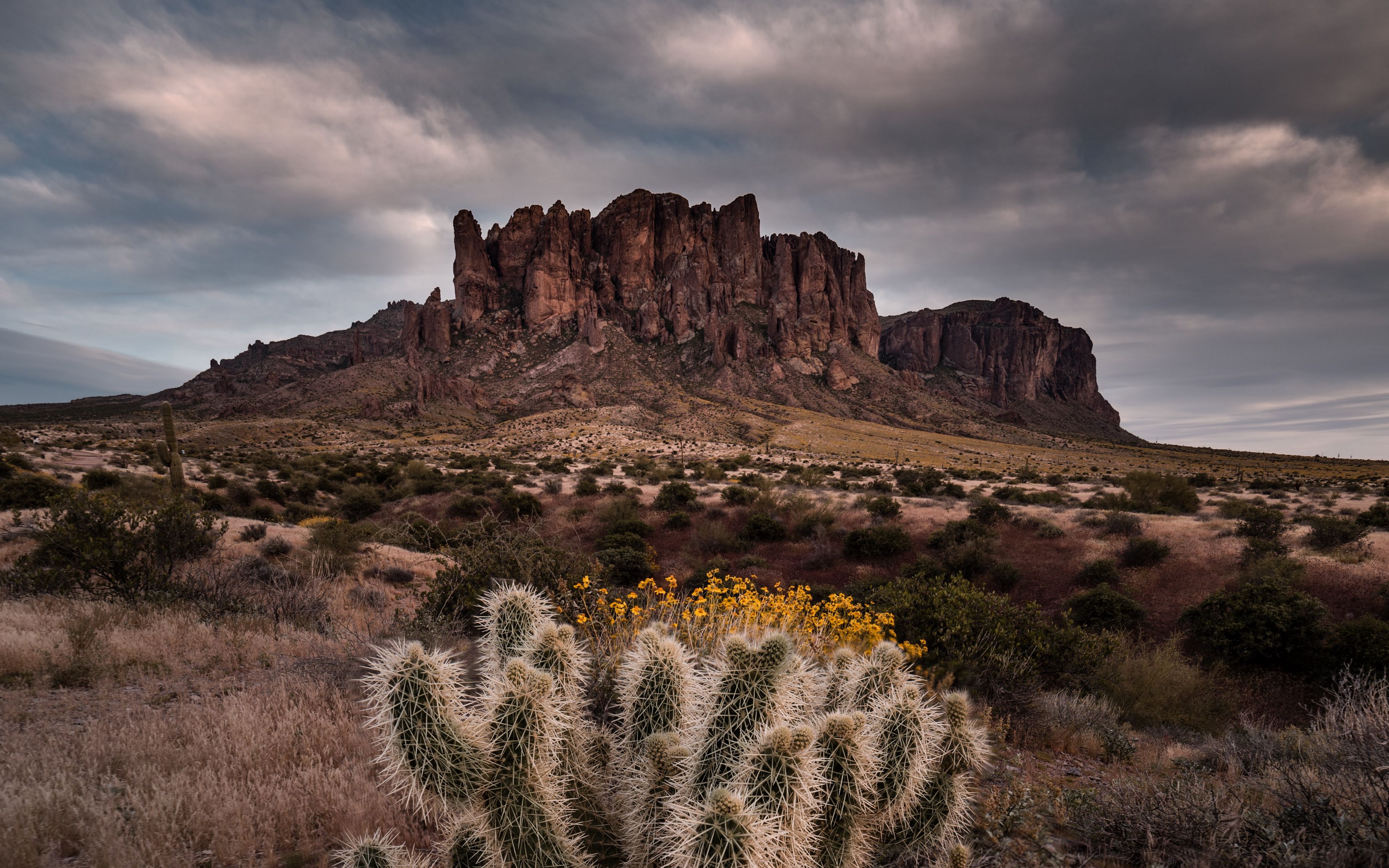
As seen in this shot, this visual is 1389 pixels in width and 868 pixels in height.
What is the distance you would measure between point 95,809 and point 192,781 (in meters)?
0.59

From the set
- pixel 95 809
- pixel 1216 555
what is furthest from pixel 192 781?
pixel 1216 555

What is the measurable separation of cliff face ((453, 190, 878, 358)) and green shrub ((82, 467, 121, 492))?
284ft

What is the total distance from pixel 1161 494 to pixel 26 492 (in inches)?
1571

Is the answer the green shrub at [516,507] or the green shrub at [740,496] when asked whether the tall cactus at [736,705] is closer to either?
the green shrub at [516,507]

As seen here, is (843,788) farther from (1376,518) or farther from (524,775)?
(1376,518)

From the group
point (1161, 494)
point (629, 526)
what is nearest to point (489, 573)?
point (629, 526)

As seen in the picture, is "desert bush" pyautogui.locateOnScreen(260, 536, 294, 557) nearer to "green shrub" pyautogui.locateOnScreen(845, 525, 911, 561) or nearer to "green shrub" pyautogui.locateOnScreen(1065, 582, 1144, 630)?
"green shrub" pyautogui.locateOnScreen(845, 525, 911, 561)

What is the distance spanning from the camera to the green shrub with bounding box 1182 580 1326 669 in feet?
34.1

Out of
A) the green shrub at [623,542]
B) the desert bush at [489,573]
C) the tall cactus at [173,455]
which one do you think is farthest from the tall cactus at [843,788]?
the tall cactus at [173,455]

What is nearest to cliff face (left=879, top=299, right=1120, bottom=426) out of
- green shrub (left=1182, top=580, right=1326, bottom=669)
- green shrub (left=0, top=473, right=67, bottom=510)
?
green shrub (left=1182, top=580, right=1326, bottom=669)

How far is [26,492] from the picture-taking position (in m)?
14.4

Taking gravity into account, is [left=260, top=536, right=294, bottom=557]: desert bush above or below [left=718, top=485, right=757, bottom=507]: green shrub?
below

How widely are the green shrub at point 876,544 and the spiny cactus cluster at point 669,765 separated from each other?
1439 centimetres

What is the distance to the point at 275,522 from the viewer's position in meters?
17.2
